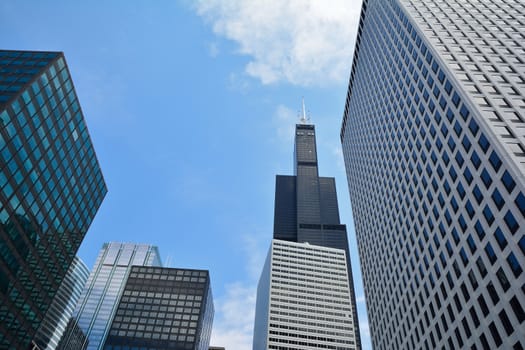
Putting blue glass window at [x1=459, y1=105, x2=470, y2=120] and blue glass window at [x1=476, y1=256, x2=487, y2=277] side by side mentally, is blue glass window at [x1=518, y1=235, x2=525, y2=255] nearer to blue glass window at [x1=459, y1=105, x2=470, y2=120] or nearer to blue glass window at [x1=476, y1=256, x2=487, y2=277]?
blue glass window at [x1=476, y1=256, x2=487, y2=277]

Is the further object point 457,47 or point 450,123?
point 457,47

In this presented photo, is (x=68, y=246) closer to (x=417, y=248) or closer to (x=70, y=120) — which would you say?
(x=70, y=120)

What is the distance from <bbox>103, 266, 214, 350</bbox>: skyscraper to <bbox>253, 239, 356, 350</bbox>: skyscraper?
Result: 31.3 meters

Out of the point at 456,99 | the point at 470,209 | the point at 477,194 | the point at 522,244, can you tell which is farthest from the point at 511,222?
the point at 456,99

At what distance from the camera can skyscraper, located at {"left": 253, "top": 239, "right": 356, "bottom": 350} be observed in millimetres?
159750

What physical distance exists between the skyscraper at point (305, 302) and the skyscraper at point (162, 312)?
31.3m

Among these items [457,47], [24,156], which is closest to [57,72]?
[24,156]

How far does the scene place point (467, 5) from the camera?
8650 cm

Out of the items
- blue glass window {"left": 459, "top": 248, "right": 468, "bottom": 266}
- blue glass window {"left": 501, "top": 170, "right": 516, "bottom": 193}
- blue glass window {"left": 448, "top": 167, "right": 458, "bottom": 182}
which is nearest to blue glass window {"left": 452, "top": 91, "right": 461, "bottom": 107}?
blue glass window {"left": 448, "top": 167, "right": 458, "bottom": 182}

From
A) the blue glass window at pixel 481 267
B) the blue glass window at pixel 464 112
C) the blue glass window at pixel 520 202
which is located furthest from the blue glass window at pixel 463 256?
the blue glass window at pixel 464 112

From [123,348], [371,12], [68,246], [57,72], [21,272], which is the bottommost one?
[21,272]

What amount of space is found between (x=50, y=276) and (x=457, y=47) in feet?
263

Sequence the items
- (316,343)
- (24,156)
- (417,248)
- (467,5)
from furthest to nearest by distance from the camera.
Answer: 1. (316,343)
2. (467,5)
3. (417,248)
4. (24,156)

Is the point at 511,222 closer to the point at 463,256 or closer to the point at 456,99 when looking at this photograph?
the point at 463,256
